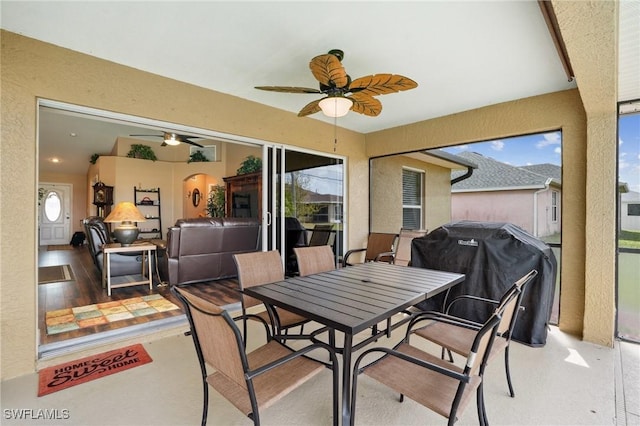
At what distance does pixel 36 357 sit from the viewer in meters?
2.40

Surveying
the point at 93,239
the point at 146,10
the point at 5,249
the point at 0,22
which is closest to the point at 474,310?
the point at 146,10

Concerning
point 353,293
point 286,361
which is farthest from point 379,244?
point 286,361

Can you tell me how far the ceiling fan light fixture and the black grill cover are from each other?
187cm

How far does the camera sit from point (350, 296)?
200cm

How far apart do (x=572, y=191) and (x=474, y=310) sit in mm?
1622

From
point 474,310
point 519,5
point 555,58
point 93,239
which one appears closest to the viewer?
point 519,5

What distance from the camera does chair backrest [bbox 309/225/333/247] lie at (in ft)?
16.2

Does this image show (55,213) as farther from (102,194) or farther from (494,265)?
(494,265)

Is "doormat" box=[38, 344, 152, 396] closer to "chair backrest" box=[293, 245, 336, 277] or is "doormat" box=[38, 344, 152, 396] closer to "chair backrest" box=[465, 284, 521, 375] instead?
"chair backrest" box=[293, 245, 336, 277]

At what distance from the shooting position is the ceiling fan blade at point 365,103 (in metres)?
2.48

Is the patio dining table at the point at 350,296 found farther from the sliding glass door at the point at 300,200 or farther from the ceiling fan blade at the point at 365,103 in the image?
the sliding glass door at the point at 300,200

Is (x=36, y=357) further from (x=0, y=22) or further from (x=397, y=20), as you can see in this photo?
(x=397, y=20)

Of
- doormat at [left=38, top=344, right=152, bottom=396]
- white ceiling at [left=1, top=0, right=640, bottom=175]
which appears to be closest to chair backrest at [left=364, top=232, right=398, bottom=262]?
white ceiling at [left=1, top=0, right=640, bottom=175]

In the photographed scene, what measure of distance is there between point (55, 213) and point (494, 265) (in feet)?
42.8
